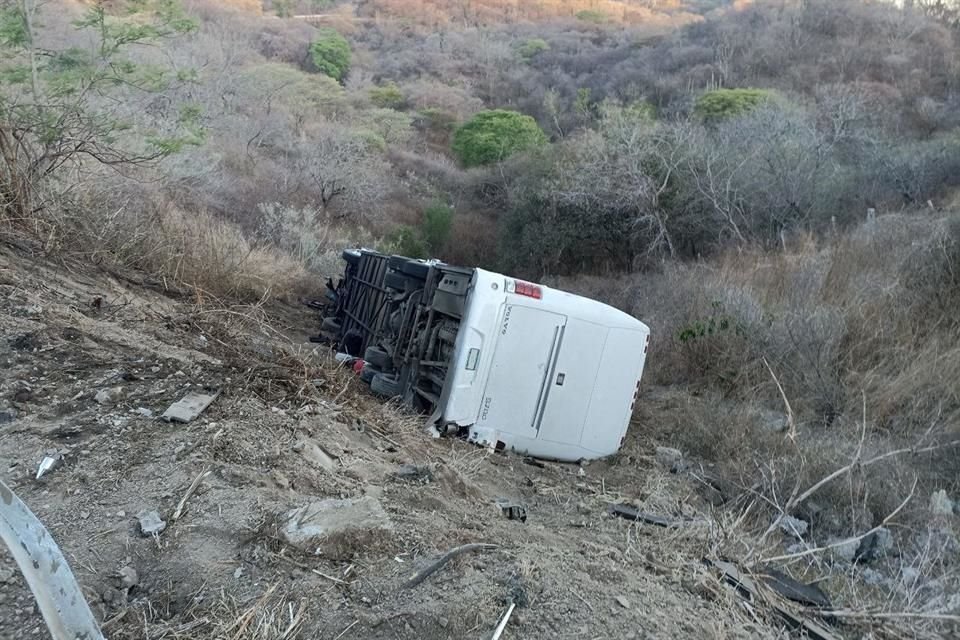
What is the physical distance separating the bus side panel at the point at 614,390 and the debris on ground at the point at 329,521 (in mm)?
3424

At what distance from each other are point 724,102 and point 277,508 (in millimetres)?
32537

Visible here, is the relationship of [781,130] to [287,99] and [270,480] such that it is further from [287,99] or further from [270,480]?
[287,99]

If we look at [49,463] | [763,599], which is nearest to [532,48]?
[49,463]

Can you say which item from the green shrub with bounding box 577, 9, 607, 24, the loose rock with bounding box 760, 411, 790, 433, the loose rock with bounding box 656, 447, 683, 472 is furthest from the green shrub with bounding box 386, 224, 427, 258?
the green shrub with bounding box 577, 9, 607, 24

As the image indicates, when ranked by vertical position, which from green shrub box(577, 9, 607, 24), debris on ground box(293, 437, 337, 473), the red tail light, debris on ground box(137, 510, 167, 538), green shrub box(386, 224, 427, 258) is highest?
green shrub box(577, 9, 607, 24)

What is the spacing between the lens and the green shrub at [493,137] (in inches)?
1502

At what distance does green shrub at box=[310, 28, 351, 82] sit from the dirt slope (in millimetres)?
58003

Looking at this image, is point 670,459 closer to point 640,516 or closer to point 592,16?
point 640,516

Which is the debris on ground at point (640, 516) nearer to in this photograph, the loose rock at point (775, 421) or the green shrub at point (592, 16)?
the loose rock at point (775, 421)

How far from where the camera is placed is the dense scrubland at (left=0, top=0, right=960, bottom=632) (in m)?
8.35

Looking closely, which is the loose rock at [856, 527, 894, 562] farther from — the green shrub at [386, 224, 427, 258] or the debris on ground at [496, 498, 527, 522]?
the green shrub at [386, 224, 427, 258]

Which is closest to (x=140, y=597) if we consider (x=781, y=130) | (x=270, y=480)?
(x=270, y=480)

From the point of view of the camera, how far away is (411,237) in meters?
26.3

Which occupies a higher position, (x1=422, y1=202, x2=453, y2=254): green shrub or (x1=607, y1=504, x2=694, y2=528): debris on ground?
(x1=607, y1=504, x2=694, y2=528): debris on ground
